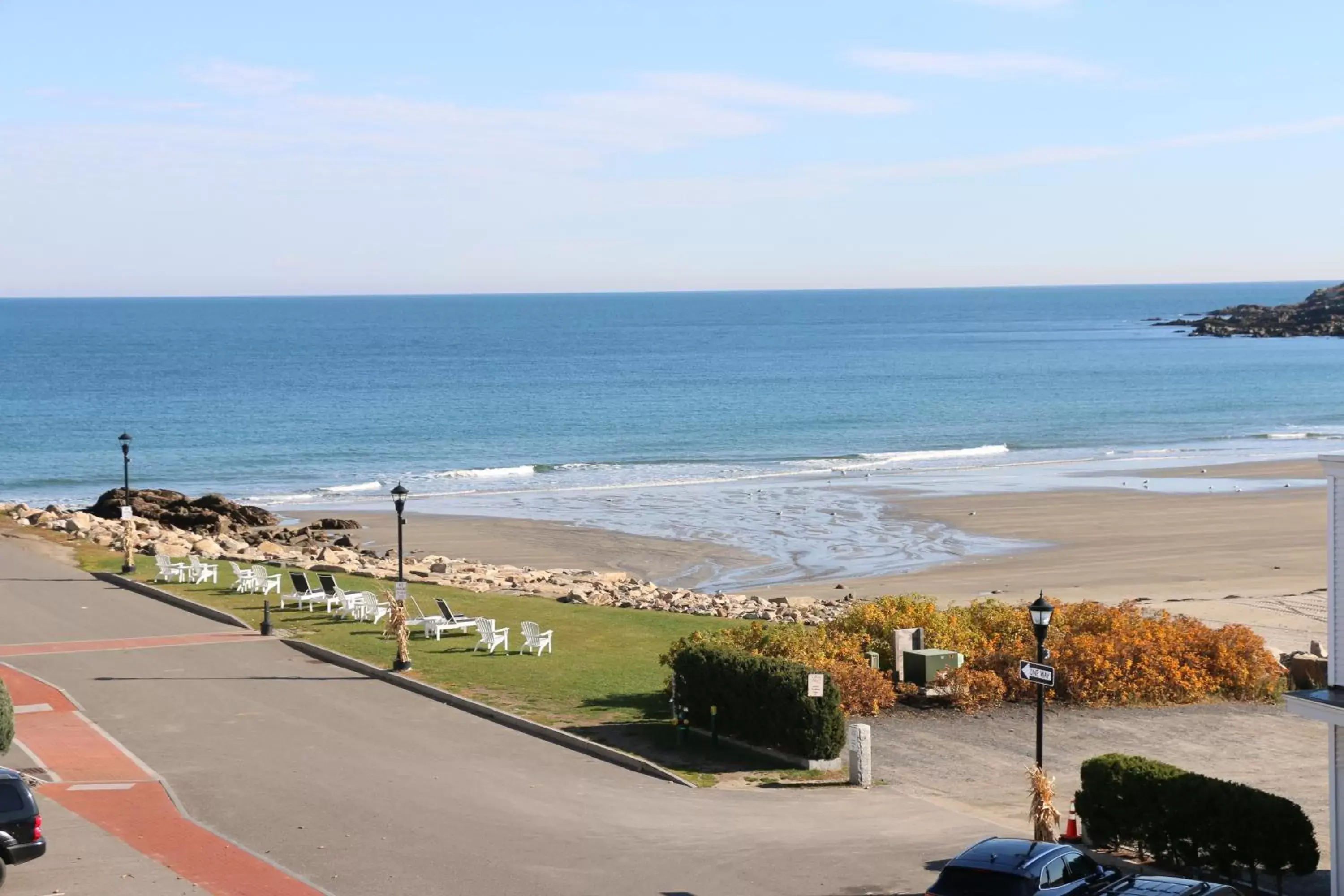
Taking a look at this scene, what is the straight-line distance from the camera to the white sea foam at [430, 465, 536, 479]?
69.7m

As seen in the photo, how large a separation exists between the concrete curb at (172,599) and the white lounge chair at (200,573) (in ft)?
3.44

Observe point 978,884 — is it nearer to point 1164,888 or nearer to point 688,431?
point 1164,888

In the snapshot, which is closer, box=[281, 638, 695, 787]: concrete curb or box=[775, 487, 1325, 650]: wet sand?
box=[281, 638, 695, 787]: concrete curb

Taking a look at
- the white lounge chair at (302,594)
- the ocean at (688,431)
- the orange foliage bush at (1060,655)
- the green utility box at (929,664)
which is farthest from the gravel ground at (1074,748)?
the ocean at (688,431)

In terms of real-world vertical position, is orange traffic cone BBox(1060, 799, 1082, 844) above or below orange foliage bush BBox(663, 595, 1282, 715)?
below

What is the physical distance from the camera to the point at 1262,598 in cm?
3572

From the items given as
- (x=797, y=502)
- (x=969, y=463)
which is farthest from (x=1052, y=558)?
(x=969, y=463)

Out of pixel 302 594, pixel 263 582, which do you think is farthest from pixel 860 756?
pixel 263 582

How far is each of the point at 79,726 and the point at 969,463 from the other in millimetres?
55625

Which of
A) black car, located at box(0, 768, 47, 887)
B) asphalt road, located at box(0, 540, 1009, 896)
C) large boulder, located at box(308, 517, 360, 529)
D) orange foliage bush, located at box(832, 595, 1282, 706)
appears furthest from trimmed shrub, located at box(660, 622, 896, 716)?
large boulder, located at box(308, 517, 360, 529)

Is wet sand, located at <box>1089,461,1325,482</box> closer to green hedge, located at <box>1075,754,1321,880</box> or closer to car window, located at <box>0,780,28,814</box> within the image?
green hedge, located at <box>1075,754,1321,880</box>

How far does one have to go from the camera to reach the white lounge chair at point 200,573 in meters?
34.2

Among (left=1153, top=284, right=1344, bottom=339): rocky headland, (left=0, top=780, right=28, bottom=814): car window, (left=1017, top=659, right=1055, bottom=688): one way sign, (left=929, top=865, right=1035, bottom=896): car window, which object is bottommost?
(left=929, top=865, right=1035, bottom=896): car window

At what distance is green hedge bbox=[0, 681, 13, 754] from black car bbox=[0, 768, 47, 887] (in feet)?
11.2
